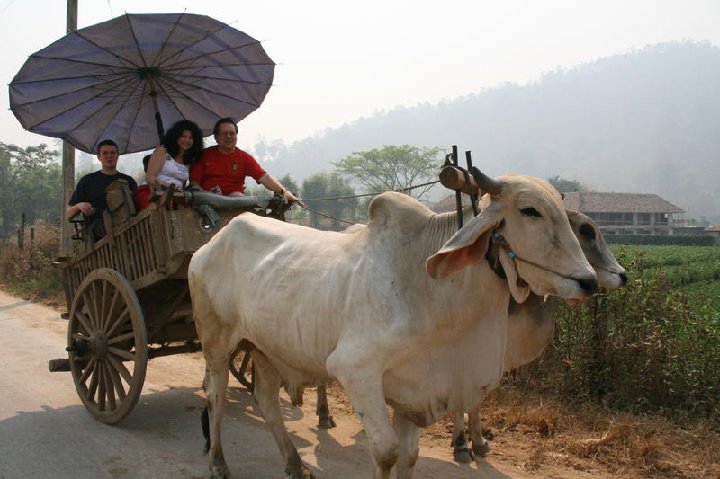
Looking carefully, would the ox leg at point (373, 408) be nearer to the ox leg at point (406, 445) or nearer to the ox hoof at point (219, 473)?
the ox leg at point (406, 445)

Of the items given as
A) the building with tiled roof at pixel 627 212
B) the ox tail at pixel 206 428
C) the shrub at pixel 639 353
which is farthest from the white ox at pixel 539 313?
the building with tiled roof at pixel 627 212

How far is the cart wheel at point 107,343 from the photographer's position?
4941mm

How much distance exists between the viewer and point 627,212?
176 ft

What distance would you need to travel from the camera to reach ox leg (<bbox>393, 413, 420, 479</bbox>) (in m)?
3.55

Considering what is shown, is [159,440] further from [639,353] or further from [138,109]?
[639,353]

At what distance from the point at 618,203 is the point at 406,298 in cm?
5565

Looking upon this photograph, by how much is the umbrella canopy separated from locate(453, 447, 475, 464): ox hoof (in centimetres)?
403

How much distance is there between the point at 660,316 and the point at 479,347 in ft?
10.5

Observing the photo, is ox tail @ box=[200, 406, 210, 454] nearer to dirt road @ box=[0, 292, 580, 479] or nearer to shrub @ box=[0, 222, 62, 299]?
dirt road @ box=[0, 292, 580, 479]

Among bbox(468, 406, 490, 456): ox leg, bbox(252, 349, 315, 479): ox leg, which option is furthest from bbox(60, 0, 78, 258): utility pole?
bbox(468, 406, 490, 456): ox leg

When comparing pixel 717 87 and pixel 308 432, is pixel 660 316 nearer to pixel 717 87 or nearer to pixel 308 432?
pixel 308 432

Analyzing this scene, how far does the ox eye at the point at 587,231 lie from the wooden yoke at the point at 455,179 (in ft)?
3.21

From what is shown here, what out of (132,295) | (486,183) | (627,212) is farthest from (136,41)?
(627,212)

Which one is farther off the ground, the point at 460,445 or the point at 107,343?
the point at 107,343
